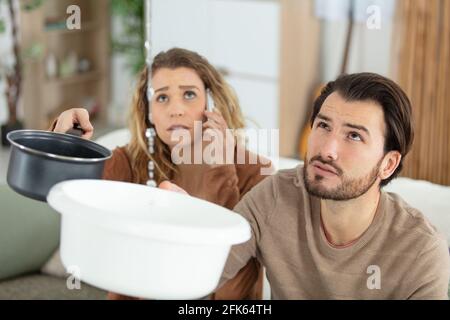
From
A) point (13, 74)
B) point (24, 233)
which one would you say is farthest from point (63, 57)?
point (24, 233)

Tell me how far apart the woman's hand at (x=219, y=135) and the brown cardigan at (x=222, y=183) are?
0.04ft

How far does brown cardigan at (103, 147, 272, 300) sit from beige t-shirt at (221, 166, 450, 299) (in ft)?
0.09

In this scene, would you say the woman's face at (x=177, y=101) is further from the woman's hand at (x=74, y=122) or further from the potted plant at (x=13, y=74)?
the potted plant at (x=13, y=74)

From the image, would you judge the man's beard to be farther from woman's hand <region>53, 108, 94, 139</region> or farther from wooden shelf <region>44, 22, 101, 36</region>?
wooden shelf <region>44, 22, 101, 36</region>

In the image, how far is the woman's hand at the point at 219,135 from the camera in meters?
1.23

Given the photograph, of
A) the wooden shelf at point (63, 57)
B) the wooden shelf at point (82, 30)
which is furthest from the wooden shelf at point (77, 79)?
the wooden shelf at point (82, 30)

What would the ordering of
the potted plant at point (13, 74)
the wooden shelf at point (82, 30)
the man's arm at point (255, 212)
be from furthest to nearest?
the wooden shelf at point (82, 30)
the potted plant at point (13, 74)
the man's arm at point (255, 212)

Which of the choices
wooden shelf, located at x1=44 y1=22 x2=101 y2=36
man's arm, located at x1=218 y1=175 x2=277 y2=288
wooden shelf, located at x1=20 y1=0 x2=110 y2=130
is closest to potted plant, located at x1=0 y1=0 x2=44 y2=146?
wooden shelf, located at x1=20 y1=0 x2=110 y2=130

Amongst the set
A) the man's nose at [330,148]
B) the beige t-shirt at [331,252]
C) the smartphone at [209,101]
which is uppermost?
the smartphone at [209,101]

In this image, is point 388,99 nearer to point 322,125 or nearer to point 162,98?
point 322,125

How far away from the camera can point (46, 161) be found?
3.22 feet

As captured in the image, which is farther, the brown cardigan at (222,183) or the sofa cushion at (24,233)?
the sofa cushion at (24,233)

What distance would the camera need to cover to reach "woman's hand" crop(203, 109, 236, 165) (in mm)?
1226

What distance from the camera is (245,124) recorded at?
1.27 m
